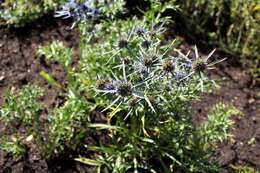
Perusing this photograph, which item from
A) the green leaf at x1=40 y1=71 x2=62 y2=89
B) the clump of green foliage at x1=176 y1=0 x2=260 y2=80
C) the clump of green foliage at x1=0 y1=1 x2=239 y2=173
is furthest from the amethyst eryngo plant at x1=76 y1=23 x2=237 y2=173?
the clump of green foliage at x1=176 y1=0 x2=260 y2=80

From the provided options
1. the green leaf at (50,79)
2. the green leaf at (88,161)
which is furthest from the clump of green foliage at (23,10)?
the green leaf at (88,161)

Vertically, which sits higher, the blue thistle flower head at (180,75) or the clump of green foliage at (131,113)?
the blue thistle flower head at (180,75)

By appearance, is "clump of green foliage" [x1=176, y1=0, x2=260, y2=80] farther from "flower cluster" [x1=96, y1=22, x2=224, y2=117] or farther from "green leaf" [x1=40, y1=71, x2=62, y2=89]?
"flower cluster" [x1=96, y1=22, x2=224, y2=117]

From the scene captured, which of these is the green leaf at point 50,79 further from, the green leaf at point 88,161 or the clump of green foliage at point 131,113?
the green leaf at point 88,161

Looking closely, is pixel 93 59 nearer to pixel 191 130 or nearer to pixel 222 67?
pixel 191 130

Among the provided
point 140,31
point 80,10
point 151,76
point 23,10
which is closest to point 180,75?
point 151,76
